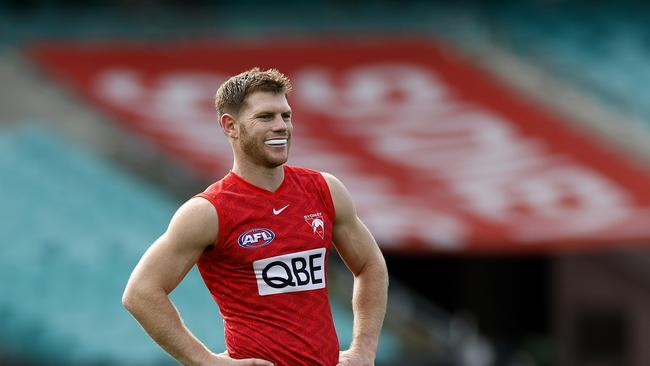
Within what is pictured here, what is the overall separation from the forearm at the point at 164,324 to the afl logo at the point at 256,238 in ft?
1.00

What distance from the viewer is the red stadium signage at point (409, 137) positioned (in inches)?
464

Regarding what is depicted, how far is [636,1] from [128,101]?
7.02 m

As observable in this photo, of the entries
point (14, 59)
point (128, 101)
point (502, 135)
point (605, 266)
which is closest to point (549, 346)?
point (605, 266)

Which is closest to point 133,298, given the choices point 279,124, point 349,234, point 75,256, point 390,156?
point 279,124

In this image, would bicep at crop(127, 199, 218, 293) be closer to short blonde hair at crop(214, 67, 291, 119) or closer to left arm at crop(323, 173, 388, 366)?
short blonde hair at crop(214, 67, 291, 119)

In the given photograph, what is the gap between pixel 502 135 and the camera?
13984mm

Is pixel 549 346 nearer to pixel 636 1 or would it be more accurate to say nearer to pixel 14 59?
pixel 636 1

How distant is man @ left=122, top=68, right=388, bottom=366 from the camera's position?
161 inches

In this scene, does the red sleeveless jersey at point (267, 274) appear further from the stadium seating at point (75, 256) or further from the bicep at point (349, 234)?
the stadium seating at point (75, 256)

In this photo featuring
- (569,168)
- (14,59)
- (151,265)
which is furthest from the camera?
(14,59)

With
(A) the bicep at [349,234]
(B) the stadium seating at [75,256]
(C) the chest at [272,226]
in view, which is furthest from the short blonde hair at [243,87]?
(B) the stadium seating at [75,256]

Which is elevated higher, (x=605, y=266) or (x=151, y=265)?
(x=151, y=265)

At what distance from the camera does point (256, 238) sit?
4180 millimetres

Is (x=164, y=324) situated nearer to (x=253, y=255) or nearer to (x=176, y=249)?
(x=176, y=249)
